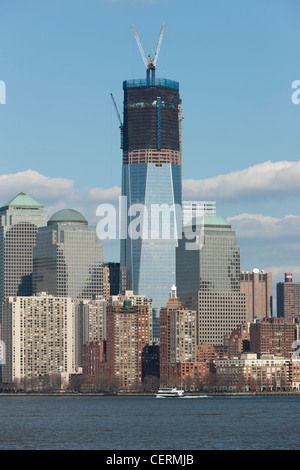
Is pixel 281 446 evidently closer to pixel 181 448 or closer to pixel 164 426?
pixel 181 448

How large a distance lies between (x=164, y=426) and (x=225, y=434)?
807 inches

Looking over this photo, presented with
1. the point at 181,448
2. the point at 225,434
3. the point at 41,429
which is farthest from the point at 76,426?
the point at 181,448

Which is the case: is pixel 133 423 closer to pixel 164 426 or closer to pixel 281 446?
pixel 164 426

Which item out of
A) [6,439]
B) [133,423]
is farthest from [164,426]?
[6,439]

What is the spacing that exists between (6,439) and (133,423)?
3882 cm

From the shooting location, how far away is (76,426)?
188 meters
